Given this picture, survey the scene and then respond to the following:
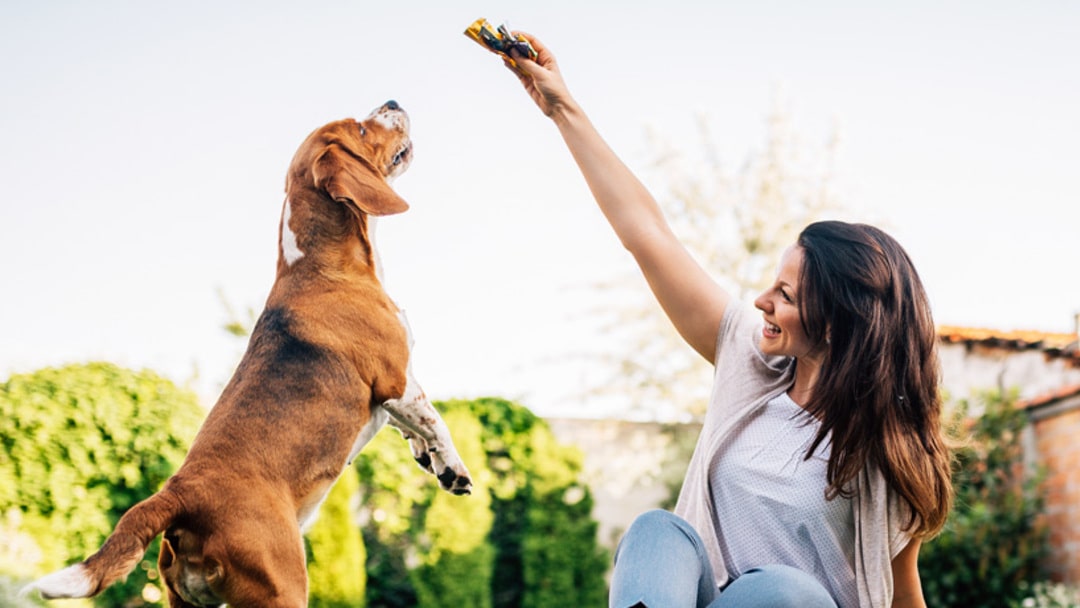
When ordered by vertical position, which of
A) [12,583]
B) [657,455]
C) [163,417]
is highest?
[163,417]

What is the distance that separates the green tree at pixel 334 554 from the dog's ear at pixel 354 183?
5946 millimetres

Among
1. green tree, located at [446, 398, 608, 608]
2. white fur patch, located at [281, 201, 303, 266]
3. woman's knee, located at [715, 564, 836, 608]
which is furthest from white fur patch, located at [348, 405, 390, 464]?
green tree, located at [446, 398, 608, 608]

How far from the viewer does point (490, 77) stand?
280 cm

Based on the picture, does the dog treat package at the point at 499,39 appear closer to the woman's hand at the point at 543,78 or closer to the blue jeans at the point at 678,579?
the woman's hand at the point at 543,78

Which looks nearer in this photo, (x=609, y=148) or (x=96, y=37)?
(x=609, y=148)

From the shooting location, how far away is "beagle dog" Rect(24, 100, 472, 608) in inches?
73.1

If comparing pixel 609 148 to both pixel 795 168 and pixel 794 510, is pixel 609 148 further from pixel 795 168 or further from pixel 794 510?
pixel 795 168

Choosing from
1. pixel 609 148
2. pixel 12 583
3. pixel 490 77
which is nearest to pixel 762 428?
pixel 609 148

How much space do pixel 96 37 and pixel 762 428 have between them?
8.71 metres

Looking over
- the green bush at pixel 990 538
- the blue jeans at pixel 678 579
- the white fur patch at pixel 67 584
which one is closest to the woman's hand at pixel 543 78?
the blue jeans at pixel 678 579

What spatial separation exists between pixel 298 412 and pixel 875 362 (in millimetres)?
1569

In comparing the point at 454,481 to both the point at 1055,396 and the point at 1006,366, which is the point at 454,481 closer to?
the point at 1055,396

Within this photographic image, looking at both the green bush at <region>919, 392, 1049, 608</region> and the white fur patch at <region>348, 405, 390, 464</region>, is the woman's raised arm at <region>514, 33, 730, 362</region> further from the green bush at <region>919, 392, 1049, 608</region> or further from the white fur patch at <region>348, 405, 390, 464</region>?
the green bush at <region>919, 392, 1049, 608</region>

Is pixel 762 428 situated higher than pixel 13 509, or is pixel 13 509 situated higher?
pixel 762 428
